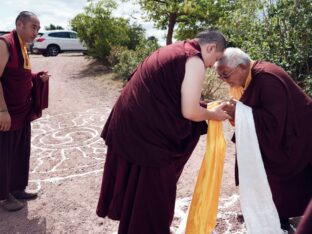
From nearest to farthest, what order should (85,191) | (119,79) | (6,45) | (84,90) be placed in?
(6,45) → (85,191) → (84,90) → (119,79)

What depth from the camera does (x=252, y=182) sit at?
2.65 meters

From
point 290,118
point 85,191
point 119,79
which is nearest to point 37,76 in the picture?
point 85,191

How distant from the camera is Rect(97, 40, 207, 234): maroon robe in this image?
2.39 meters

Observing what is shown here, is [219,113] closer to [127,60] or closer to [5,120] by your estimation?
[5,120]

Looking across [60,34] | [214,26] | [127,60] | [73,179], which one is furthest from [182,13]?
[73,179]

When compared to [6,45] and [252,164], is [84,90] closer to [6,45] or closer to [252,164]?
[6,45]

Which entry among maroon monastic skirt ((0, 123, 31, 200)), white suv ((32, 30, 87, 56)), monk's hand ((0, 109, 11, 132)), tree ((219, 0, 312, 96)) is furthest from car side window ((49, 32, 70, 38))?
monk's hand ((0, 109, 11, 132))

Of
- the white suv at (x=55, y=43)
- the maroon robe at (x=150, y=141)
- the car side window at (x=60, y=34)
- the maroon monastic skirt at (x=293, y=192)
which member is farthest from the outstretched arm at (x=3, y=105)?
the car side window at (x=60, y=34)

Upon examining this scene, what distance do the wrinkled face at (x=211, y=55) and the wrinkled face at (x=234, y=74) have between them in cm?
21

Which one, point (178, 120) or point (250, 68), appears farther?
point (250, 68)

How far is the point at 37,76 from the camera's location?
3596 mm

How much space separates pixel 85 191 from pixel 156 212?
1.52m

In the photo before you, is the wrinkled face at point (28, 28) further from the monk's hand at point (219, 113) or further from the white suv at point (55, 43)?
the white suv at point (55, 43)

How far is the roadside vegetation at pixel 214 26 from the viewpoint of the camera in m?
6.29
